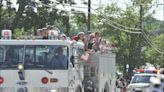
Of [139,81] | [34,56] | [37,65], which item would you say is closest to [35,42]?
[34,56]

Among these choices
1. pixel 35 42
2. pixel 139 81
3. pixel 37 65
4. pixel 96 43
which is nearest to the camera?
pixel 37 65

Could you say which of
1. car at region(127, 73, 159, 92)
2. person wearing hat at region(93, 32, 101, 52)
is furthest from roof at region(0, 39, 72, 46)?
car at region(127, 73, 159, 92)

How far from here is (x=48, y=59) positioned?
51.1ft

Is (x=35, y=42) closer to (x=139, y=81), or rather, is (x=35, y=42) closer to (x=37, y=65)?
(x=37, y=65)

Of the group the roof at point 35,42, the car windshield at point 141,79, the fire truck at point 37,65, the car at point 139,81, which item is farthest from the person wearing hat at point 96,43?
the car windshield at point 141,79

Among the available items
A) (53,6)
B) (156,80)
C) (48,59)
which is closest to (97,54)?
(48,59)

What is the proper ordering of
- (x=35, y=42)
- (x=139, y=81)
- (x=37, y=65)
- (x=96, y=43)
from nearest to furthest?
(x=37, y=65)
(x=35, y=42)
(x=96, y=43)
(x=139, y=81)

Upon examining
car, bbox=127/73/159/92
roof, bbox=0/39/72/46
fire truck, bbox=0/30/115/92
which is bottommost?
car, bbox=127/73/159/92

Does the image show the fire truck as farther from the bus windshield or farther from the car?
the car

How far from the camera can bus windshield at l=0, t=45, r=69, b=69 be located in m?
15.6

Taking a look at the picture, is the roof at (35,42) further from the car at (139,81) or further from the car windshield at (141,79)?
the car windshield at (141,79)

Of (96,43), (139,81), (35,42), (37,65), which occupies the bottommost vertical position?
(139,81)

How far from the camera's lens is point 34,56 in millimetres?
15648

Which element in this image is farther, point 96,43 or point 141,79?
point 141,79
